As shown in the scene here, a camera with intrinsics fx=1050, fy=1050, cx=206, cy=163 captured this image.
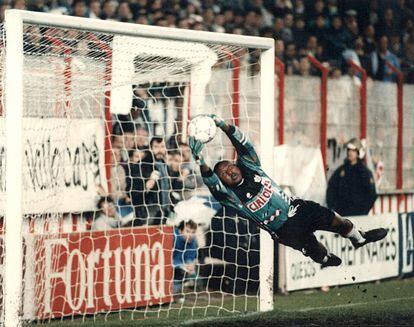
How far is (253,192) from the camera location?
818cm

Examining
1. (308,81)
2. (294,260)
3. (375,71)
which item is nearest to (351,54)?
(375,71)

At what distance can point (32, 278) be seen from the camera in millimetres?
7926

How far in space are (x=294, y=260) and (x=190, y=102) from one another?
1.77 metres

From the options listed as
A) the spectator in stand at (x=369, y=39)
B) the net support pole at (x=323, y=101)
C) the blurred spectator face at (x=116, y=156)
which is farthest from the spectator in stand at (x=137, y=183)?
the spectator in stand at (x=369, y=39)

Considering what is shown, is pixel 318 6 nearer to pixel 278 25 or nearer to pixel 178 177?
pixel 278 25

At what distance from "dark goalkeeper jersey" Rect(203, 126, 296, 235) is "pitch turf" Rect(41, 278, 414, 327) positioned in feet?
2.38

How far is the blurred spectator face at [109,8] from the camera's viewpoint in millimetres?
10609

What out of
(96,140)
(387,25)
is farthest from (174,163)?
(387,25)

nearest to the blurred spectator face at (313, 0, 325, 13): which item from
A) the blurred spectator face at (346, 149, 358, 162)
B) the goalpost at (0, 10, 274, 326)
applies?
the blurred spectator face at (346, 149, 358, 162)

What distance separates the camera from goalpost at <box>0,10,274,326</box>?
7.00 m

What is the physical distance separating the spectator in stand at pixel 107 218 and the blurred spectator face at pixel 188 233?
0.49m

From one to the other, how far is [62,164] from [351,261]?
313cm

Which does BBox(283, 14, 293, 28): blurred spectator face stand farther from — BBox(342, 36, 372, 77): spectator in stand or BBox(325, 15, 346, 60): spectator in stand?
BBox(342, 36, 372, 77): spectator in stand

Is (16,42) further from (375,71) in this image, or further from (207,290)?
(375,71)
